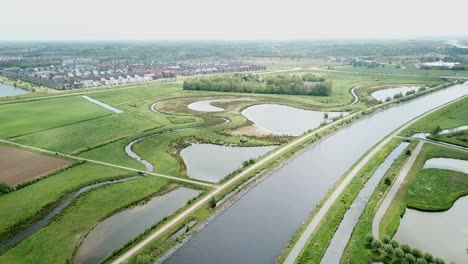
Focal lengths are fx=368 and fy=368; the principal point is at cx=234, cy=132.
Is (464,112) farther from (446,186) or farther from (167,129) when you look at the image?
(167,129)

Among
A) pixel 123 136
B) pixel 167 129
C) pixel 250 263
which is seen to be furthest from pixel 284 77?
pixel 250 263

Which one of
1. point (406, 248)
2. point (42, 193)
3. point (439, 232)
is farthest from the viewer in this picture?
point (42, 193)

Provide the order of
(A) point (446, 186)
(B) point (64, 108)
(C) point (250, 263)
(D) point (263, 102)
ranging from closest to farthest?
(C) point (250, 263), (A) point (446, 186), (B) point (64, 108), (D) point (263, 102)

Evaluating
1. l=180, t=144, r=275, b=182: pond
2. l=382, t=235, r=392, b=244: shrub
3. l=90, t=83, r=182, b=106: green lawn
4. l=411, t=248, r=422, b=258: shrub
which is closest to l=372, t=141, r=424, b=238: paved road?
l=382, t=235, r=392, b=244: shrub

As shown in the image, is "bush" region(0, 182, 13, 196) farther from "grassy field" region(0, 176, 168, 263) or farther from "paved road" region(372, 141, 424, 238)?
"paved road" region(372, 141, 424, 238)

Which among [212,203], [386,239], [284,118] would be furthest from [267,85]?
[386,239]

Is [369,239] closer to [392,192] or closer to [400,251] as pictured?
[400,251]
